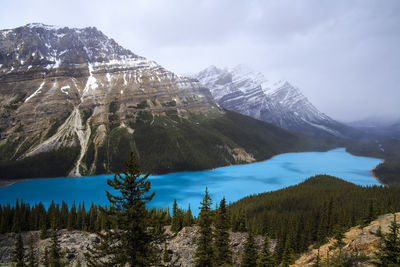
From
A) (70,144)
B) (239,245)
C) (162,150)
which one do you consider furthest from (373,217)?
(70,144)

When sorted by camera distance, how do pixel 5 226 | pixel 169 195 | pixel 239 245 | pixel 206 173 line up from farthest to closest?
pixel 206 173 < pixel 169 195 < pixel 5 226 < pixel 239 245

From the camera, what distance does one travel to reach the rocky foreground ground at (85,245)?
4033 cm

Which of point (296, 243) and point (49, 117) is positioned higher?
point (49, 117)

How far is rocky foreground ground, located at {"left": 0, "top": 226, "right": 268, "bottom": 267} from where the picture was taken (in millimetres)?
40328

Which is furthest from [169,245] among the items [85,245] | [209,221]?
[209,221]

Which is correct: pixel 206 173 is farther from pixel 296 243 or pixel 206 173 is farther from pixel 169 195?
pixel 296 243

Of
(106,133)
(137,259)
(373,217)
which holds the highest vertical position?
(106,133)

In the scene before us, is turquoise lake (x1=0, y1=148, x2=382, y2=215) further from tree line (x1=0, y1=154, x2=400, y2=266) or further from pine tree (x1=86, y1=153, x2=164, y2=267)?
pine tree (x1=86, y1=153, x2=164, y2=267)

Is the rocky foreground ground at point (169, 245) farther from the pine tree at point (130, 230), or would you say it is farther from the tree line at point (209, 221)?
the pine tree at point (130, 230)

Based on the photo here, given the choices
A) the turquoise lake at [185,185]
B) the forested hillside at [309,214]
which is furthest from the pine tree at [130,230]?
the turquoise lake at [185,185]

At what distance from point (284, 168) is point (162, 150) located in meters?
84.3

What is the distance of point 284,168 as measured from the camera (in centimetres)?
18325

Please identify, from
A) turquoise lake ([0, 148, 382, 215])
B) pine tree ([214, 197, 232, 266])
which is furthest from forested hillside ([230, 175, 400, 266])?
turquoise lake ([0, 148, 382, 215])

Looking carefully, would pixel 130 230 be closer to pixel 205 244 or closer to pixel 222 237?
pixel 205 244
